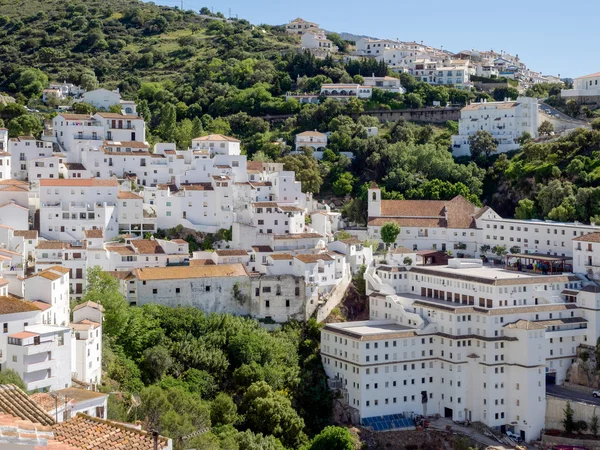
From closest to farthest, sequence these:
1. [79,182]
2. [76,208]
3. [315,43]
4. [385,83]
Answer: [76,208]
[79,182]
[385,83]
[315,43]

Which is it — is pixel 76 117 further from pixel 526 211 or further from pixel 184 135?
pixel 526 211

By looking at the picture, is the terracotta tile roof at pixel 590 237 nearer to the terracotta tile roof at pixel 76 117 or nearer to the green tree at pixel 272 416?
the green tree at pixel 272 416

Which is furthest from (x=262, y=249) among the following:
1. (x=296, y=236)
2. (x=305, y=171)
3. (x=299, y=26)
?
(x=299, y=26)

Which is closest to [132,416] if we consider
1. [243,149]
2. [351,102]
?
[243,149]

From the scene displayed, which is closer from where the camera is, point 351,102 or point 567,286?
point 567,286

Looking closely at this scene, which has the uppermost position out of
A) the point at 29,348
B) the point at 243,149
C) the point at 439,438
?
the point at 243,149

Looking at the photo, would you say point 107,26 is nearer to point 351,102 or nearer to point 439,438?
point 351,102

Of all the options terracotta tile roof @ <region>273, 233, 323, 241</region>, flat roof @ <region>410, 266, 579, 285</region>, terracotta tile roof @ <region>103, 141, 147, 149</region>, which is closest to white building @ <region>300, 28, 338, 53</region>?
terracotta tile roof @ <region>103, 141, 147, 149</region>

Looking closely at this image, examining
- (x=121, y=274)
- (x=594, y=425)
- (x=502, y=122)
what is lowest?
(x=594, y=425)
